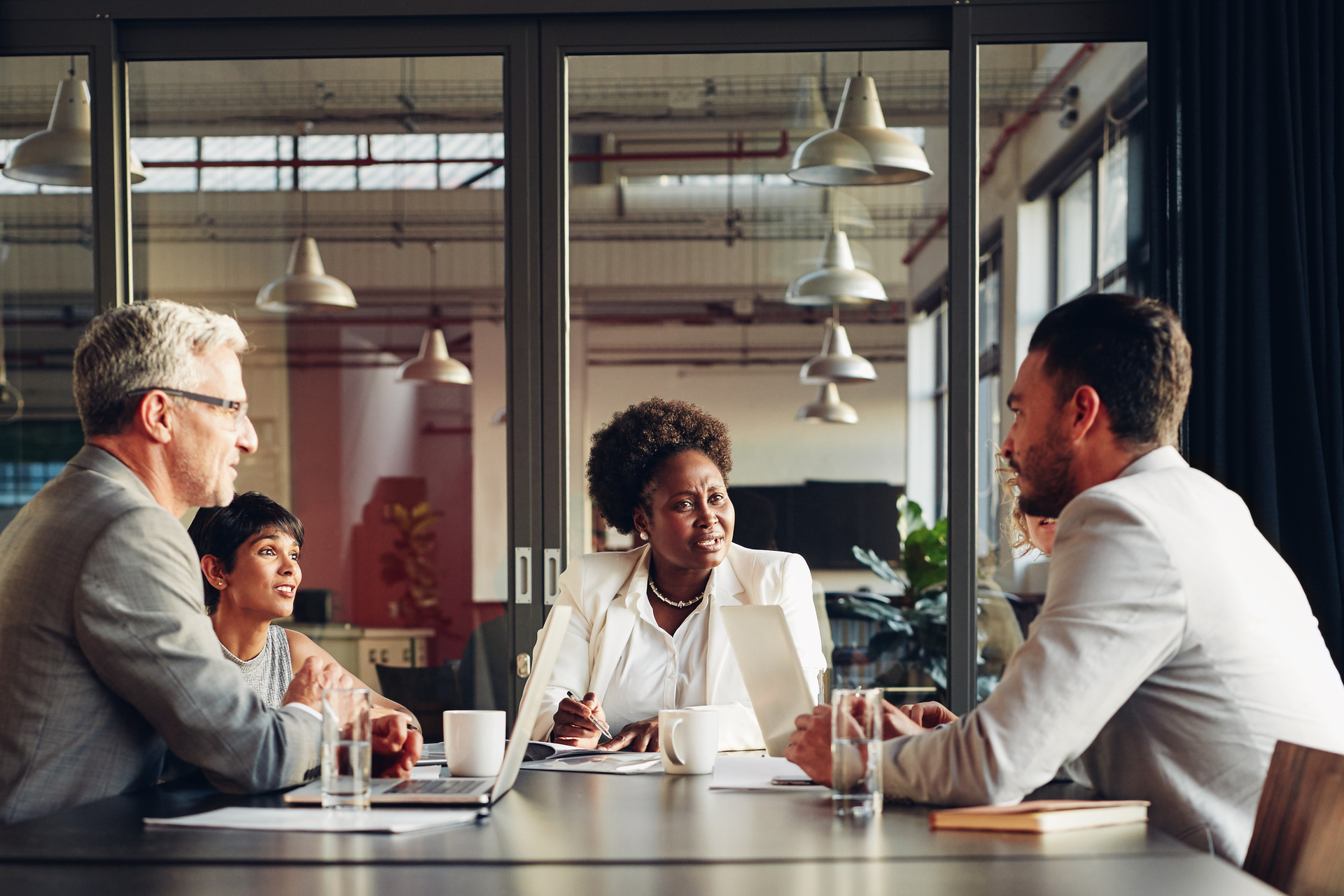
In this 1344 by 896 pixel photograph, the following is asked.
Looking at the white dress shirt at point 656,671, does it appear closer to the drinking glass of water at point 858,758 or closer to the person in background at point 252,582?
the person in background at point 252,582

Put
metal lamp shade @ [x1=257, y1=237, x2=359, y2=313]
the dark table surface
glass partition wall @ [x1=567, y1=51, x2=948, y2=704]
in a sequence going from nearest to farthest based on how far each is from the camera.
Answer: the dark table surface
glass partition wall @ [x1=567, y1=51, x2=948, y2=704]
metal lamp shade @ [x1=257, y1=237, x2=359, y2=313]

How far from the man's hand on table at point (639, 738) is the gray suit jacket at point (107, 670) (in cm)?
75

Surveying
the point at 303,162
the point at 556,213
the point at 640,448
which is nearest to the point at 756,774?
the point at 640,448

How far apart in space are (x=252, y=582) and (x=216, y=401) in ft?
2.99

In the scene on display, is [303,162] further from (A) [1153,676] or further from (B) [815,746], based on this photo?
(A) [1153,676]

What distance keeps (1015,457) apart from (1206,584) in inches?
15.2

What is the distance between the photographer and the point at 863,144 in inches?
148

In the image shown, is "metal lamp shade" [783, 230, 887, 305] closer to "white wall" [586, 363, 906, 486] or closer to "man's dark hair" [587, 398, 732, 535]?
"white wall" [586, 363, 906, 486]

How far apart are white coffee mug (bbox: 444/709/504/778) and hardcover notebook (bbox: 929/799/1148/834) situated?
0.69 metres

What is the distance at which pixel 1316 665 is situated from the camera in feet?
5.25

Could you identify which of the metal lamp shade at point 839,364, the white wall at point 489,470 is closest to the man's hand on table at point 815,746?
the white wall at point 489,470

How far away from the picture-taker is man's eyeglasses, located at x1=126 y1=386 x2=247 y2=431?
5.75ft

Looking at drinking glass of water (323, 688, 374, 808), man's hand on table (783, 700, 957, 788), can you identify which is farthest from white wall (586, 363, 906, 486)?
drinking glass of water (323, 688, 374, 808)

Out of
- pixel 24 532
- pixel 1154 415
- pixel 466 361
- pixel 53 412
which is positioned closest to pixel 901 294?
pixel 466 361
